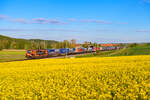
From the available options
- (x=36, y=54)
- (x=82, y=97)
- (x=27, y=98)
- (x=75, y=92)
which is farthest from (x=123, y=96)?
(x=36, y=54)

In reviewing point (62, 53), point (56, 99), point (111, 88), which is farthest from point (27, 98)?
point (62, 53)

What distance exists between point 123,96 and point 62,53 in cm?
9127

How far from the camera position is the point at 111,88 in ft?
24.8

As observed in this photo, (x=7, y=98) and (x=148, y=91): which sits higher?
(x=148, y=91)

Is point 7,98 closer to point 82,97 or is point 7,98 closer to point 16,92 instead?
point 16,92

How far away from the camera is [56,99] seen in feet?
21.8

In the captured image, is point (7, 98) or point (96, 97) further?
point (7, 98)

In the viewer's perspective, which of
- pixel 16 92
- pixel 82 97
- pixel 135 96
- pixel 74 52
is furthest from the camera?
pixel 74 52

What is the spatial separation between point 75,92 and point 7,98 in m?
2.65

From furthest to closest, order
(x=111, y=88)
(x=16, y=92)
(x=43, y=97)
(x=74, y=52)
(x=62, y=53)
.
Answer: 1. (x=74, y=52)
2. (x=62, y=53)
3. (x=16, y=92)
4. (x=111, y=88)
5. (x=43, y=97)

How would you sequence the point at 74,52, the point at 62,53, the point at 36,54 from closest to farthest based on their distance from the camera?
the point at 36,54, the point at 62,53, the point at 74,52

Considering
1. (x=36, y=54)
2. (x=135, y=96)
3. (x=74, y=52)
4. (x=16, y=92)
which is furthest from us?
(x=74, y=52)

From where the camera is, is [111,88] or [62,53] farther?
[62,53]

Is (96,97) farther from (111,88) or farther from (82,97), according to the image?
(111,88)
